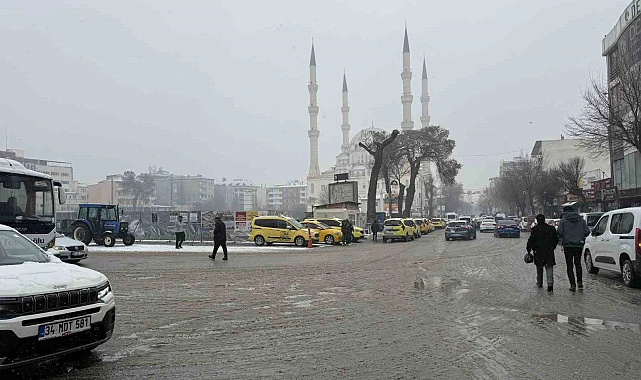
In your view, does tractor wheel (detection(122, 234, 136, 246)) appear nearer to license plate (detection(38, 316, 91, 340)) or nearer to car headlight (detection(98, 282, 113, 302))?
car headlight (detection(98, 282, 113, 302))

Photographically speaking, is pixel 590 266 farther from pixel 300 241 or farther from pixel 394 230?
pixel 394 230

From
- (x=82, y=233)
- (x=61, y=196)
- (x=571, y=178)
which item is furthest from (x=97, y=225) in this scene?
(x=571, y=178)

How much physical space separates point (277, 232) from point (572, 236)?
2244cm

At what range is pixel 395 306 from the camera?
10.3 meters

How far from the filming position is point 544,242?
1191cm

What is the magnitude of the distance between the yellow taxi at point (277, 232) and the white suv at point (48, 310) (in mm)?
26098

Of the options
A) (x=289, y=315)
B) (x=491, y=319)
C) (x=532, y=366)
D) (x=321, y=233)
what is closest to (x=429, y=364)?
(x=532, y=366)

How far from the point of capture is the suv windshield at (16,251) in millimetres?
6703

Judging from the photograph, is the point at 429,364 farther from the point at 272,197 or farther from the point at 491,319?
the point at 272,197

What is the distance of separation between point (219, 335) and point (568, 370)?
4427mm

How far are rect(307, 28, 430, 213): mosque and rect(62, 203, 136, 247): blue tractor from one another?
7556 centimetres

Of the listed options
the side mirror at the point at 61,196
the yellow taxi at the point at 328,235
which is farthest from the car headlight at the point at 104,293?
the yellow taxi at the point at 328,235

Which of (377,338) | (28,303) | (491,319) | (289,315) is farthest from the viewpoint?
(289,315)

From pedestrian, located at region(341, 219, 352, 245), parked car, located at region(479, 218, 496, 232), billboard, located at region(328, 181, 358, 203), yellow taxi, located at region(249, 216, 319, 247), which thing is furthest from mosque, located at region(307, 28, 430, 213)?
yellow taxi, located at region(249, 216, 319, 247)
